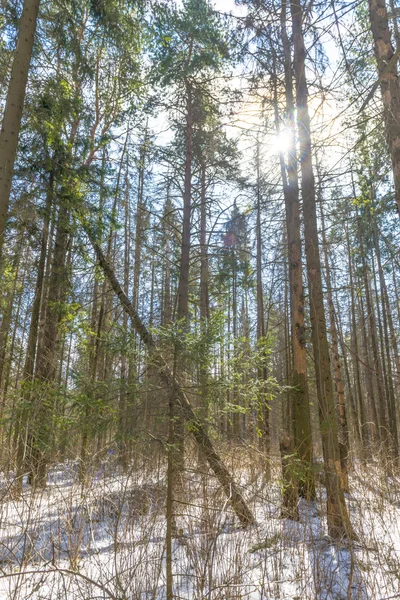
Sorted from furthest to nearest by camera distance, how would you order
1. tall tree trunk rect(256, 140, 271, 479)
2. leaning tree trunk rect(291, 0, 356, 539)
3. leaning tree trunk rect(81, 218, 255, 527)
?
leaning tree trunk rect(291, 0, 356, 539) < tall tree trunk rect(256, 140, 271, 479) < leaning tree trunk rect(81, 218, 255, 527)

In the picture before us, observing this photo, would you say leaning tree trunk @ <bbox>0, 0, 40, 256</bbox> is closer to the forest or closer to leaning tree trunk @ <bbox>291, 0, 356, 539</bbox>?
the forest

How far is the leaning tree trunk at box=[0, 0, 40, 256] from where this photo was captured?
4418 mm

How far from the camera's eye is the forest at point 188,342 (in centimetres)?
308

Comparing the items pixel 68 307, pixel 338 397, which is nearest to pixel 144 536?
pixel 68 307

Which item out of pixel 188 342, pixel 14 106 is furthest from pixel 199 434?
pixel 14 106

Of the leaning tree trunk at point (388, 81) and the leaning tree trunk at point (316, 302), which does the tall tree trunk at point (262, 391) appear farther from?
the leaning tree trunk at point (388, 81)

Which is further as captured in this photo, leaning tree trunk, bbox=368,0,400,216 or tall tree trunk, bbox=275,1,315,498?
tall tree trunk, bbox=275,1,315,498

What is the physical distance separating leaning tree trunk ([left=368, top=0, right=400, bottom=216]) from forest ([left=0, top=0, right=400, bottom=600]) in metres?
0.03

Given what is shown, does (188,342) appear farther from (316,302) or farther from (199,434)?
(316,302)

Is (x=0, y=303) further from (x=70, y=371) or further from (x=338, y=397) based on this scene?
(x=338, y=397)

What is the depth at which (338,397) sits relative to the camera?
9.45 m

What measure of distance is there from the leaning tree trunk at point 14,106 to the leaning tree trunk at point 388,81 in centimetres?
401

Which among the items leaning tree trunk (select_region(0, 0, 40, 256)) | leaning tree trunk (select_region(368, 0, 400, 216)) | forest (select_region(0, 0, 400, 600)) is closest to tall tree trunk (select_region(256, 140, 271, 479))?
forest (select_region(0, 0, 400, 600))

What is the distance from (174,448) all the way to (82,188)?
6.51 m
